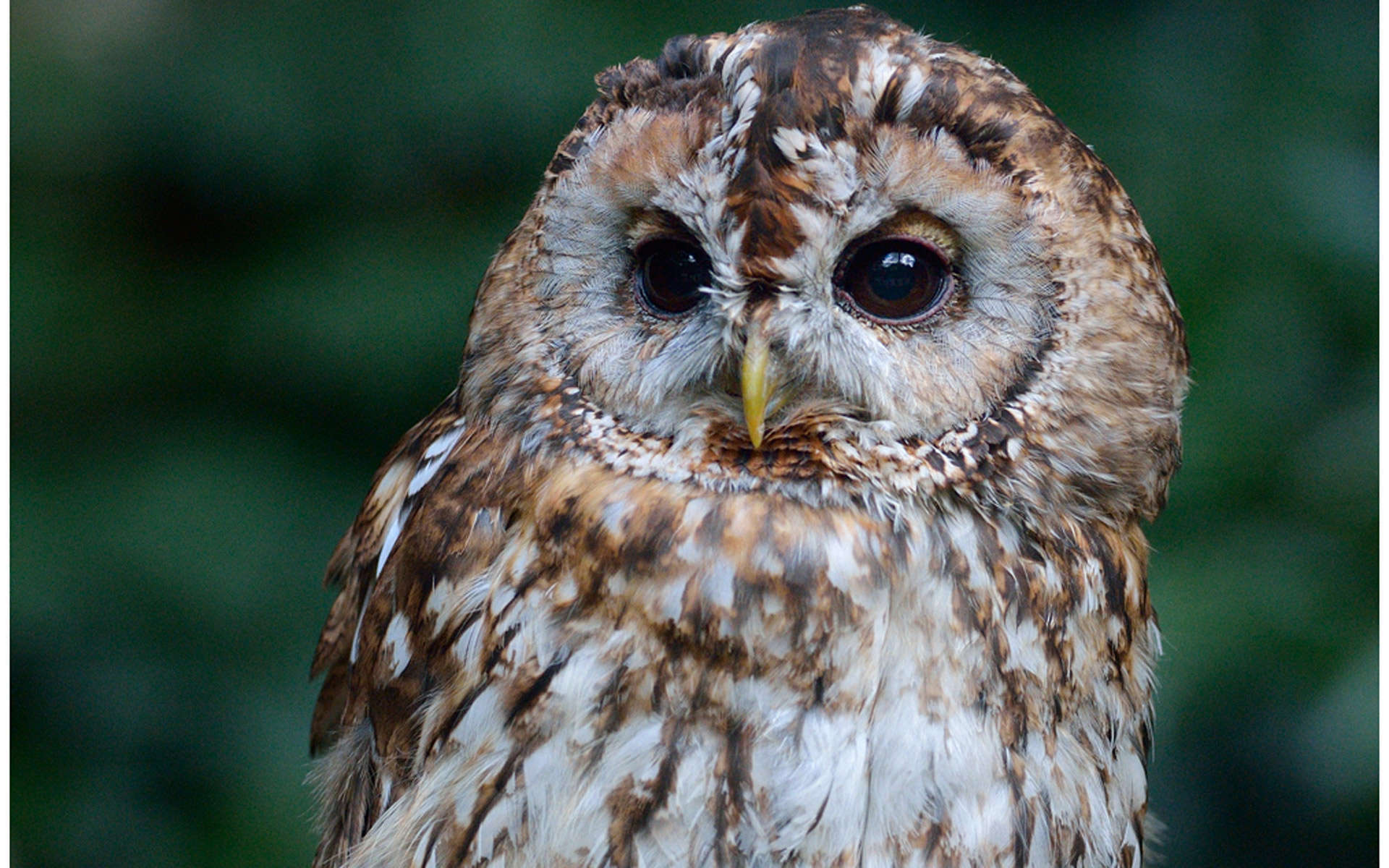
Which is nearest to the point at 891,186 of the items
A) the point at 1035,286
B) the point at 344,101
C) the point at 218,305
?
the point at 1035,286

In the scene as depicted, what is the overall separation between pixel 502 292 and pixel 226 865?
100 cm

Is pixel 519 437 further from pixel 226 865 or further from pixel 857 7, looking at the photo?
pixel 226 865

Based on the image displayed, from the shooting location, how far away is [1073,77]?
1.78 metres

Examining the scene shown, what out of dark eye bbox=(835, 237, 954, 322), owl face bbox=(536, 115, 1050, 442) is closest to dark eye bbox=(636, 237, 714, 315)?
owl face bbox=(536, 115, 1050, 442)

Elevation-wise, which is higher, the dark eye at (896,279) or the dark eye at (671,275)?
the dark eye at (896,279)

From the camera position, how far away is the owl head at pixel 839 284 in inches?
38.1

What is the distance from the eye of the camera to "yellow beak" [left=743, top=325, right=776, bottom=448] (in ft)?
3.23

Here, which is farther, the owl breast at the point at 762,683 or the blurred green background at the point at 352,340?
the blurred green background at the point at 352,340

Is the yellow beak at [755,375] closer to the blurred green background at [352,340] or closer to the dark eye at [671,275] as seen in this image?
the dark eye at [671,275]

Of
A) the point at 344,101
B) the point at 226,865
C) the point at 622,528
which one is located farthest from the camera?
the point at 344,101

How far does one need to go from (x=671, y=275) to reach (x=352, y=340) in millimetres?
899

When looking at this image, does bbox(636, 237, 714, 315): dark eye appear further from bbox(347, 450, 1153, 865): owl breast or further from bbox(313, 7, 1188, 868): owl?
bbox(347, 450, 1153, 865): owl breast

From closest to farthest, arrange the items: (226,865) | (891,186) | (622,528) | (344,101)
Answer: (891,186), (622,528), (226,865), (344,101)

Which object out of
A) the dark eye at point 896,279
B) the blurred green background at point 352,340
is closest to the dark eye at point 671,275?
the dark eye at point 896,279
